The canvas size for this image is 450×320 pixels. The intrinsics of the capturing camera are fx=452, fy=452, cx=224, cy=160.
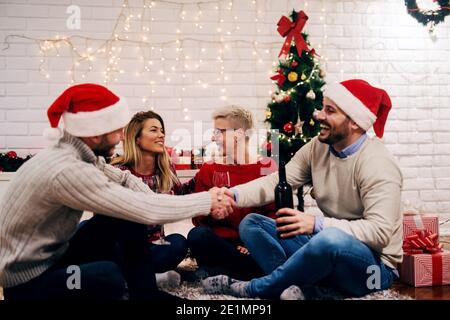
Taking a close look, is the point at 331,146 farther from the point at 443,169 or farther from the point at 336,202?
the point at 443,169

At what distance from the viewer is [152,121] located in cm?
231

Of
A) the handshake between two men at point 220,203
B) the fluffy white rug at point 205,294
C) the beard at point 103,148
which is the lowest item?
the fluffy white rug at point 205,294

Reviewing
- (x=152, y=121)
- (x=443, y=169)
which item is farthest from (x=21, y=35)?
(x=443, y=169)

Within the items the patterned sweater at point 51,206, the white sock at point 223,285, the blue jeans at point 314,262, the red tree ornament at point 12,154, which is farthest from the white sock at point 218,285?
the red tree ornament at point 12,154

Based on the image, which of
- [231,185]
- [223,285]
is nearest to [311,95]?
[231,185]

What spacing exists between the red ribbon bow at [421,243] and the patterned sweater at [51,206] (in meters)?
1.25

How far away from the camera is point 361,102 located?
1962 mm

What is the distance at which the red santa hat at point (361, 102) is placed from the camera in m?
1.94

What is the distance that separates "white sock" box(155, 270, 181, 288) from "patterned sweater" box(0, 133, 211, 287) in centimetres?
59

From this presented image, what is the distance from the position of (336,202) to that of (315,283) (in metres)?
0.35

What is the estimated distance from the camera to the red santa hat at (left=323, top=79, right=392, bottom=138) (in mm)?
1938

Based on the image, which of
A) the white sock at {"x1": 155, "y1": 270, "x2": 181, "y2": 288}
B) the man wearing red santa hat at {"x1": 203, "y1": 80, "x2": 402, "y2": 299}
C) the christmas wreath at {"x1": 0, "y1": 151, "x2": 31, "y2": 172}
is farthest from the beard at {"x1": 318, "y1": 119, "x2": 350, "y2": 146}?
the christmas wreath at {"x1": 0, "y1": 151, "x2": 31, "y2": 172}

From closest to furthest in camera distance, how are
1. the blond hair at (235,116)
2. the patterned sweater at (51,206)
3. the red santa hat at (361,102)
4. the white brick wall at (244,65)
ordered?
the patterned sweater at (51,206), the red santa hat at (361,102), the blond hair at (235,116), the white brick wall at (244,65)

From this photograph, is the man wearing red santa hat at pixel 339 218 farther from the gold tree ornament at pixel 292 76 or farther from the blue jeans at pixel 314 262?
the gold tree ornament at pixel 292 76
